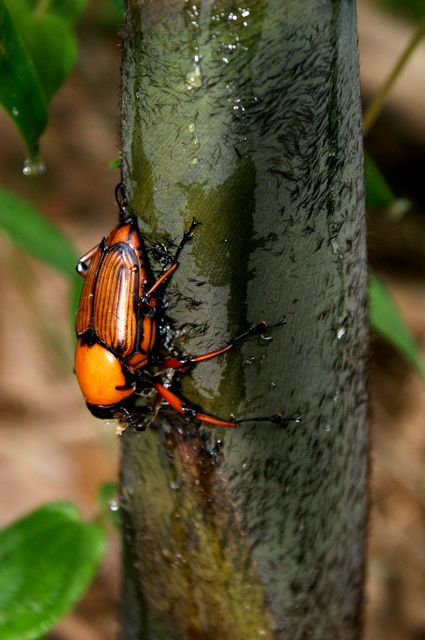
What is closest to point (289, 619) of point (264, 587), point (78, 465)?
point (264, 587)

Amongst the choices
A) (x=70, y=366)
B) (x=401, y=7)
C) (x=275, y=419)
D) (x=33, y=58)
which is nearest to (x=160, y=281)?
(x=275, y=419)

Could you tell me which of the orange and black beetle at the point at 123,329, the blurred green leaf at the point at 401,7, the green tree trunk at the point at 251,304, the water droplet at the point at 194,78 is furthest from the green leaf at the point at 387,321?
the blurred green leaf at the point at 401,7

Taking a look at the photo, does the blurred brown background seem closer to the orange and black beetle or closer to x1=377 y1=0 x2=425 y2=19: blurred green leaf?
x1=377 y1=0 x2=425 y2=19: blurred green leaf

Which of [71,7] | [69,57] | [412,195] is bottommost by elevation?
[69,57]

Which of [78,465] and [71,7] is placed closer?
[71,7]

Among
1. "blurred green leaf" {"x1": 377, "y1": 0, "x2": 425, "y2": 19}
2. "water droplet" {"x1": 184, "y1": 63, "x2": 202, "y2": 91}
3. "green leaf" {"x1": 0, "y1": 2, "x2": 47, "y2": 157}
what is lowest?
"water droplet" {"x1": 184, "y1": 63, "x2": 202, "y2": 91}

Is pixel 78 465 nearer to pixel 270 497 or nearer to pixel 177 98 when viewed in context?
pixel 270 497

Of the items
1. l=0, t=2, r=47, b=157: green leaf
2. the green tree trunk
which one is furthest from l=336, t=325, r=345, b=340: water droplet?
l=0, t=2, r=47, b=157: green leaf
